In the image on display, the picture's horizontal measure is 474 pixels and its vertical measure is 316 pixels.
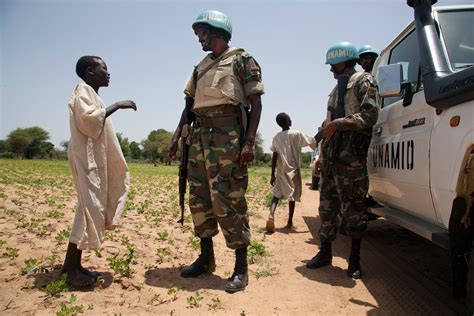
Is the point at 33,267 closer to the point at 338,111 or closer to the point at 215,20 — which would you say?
the point at 215,20

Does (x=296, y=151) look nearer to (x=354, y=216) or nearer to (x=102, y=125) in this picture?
(x=354, y=216)

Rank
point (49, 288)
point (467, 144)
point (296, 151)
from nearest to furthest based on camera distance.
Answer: point (467, 144) < point (49, 288) < point (296, 151)

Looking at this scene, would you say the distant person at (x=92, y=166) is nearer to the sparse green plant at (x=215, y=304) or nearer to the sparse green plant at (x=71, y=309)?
the sparse green plant at (x=71, y=309)

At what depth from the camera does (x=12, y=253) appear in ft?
11.4

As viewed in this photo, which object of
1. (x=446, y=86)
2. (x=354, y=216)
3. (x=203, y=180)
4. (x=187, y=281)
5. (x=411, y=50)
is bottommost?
(x=187, y=281)

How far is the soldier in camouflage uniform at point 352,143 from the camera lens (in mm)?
3436

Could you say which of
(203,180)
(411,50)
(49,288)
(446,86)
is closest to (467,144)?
(446,86)

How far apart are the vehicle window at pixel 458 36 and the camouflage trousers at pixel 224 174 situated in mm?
1831

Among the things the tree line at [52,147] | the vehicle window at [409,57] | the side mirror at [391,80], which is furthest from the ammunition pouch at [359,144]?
the tree line at [52,147]

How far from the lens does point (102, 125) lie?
117 inches

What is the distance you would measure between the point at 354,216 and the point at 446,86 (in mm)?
1615

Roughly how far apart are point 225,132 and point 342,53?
1501 millimetres

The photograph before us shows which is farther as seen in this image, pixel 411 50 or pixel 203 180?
pixel 411 50

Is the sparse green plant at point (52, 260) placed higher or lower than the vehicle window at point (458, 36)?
lower
